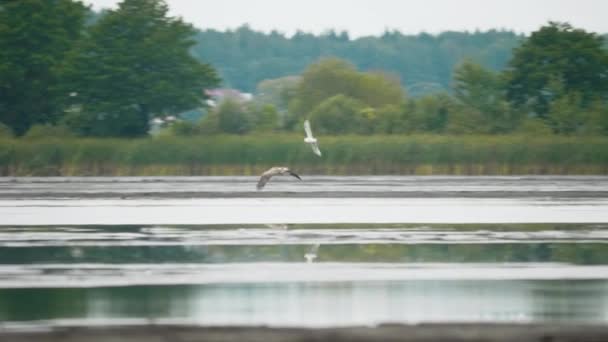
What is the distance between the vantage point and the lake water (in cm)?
1418

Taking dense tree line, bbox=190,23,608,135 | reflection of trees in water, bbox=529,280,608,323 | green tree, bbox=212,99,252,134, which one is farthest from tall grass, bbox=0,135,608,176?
reflection of trees in water, bbox=529,280,608,323

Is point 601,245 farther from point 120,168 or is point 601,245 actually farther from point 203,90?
point 203,90

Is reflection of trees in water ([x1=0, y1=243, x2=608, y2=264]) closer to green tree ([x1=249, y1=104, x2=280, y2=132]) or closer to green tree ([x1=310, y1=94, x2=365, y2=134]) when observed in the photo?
green tree ([x1=310, y1=94, x2=365, y2=134])

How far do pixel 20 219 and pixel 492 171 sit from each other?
2607 cm

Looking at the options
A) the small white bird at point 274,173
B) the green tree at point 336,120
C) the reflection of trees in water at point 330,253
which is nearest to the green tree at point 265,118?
the green tree at point 336,120

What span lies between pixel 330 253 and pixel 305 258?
28.5 inches

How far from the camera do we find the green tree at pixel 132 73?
188 ft

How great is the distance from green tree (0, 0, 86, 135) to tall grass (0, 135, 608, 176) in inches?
415

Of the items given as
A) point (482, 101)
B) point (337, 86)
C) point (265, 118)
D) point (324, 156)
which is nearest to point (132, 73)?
point (265, 118)

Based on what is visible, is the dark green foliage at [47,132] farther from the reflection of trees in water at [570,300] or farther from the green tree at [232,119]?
A: the reflection of trees in water at [570,300]

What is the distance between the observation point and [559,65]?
5953cm

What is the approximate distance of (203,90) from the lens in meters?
60.2

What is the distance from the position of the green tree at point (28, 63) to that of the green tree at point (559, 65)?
25.3m

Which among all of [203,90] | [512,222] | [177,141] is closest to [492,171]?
[177,141]
